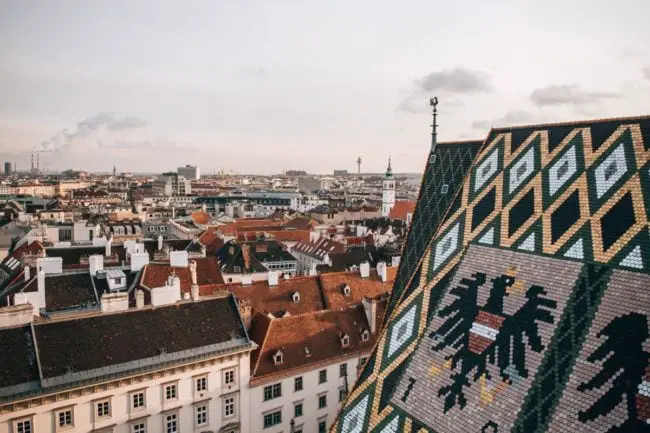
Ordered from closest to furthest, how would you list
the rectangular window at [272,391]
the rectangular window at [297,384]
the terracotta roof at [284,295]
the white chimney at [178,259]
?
the rectangular window at [272,391] < the rectangular window at [297,384] < the terracotta roof at [284,295] < the white chimney at [178,259]

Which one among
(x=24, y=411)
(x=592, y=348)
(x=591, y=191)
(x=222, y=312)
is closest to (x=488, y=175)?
(x=591, y=191)

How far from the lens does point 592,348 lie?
1103 centimetres

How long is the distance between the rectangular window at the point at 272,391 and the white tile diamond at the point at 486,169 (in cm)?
1346

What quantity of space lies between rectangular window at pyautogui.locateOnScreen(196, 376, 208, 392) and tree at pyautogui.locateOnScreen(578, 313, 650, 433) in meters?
16.3

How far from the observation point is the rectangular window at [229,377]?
22.8 m

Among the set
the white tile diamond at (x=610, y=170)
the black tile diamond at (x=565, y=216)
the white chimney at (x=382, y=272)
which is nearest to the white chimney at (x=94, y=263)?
the white chimney at (x=382, y=272)

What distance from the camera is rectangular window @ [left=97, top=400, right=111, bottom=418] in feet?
64.4

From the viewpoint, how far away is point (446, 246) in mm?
17125

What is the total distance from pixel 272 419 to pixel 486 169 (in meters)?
15.5

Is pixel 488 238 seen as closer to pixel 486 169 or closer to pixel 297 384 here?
pixel 486 169

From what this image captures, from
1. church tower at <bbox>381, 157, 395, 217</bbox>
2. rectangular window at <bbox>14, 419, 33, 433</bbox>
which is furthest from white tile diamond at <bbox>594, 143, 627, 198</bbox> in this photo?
church tower at <bbox>381, 157, 395, 217</bbox>

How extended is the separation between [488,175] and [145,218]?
84.9 m

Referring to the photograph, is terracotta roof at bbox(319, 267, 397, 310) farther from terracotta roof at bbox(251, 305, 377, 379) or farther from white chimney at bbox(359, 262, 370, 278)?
terracotta roof at bbox(251, 305, 377, 379)

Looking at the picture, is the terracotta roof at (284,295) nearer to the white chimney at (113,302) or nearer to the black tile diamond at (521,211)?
the white chimney at (113,302)
